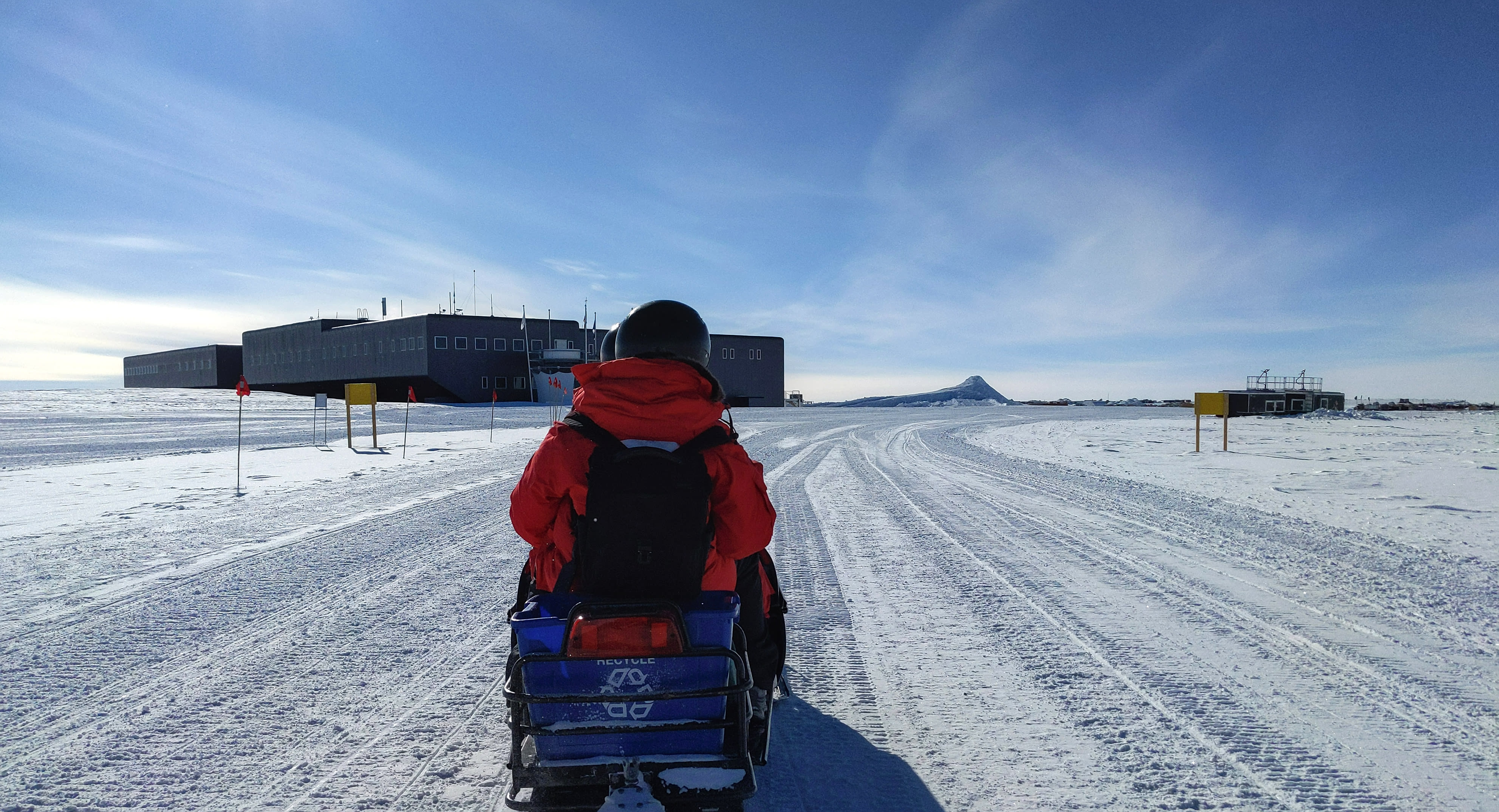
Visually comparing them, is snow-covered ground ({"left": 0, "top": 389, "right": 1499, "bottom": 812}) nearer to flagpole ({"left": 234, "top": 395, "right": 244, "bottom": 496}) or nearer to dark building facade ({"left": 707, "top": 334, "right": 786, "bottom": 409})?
flagpole ({"left": 234, "top": 395, "right": 244, "bottom": 496})

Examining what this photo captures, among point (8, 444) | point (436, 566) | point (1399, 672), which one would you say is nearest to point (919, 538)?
point (1399, 672)

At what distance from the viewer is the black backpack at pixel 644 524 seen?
1.96 meters

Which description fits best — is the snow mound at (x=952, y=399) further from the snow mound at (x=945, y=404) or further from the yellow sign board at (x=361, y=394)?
the yellow sign board at (x=361, y=394)

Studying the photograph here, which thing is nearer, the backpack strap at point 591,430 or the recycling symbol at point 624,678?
the recycling symbol at point 624,678

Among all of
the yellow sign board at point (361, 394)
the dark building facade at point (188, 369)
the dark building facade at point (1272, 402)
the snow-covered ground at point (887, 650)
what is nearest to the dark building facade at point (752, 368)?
the dark building facade at point (1272, 402)

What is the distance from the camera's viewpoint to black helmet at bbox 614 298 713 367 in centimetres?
257

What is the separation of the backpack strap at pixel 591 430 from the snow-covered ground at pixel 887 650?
Result: 1391 mm

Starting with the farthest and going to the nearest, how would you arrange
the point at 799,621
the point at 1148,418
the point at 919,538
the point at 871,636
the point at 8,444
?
1. the point at 1148,418
2. the point at 8,444
3. the point at 919,538
4. the point at 799,621
5. the point at 871,636

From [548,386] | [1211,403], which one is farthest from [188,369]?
[1211,403]

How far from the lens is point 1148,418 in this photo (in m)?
39.5

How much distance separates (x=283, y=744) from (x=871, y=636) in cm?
285

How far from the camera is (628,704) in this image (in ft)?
6.33

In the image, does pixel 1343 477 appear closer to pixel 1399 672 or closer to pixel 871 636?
pixel 1399 672

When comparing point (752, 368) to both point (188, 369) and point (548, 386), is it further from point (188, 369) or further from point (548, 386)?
point (188, 369)
